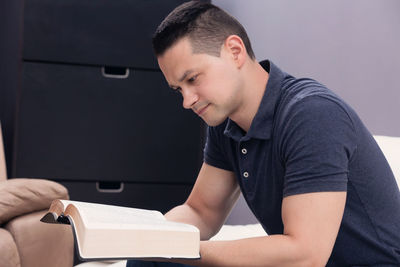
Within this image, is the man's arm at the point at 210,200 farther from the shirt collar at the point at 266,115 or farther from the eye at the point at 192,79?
the eye at the point at 192,79

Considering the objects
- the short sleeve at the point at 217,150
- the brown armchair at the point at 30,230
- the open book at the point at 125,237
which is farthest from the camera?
the brown armchair at the point at 30,230

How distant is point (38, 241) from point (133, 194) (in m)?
0.88

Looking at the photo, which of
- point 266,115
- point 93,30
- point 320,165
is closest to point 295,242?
point 320,165

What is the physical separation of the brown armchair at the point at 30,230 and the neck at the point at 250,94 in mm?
559

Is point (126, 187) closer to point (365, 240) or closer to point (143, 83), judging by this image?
point (143, 83)

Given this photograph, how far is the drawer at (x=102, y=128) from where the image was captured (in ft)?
7.11

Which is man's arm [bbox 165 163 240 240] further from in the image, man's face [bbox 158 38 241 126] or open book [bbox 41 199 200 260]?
open book [bbox 41 199 200 260]

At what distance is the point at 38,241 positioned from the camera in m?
1.38

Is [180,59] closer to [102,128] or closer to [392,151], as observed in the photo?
[392,151]

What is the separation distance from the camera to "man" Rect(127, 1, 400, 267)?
91 cm

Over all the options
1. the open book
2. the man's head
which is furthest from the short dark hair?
the open book

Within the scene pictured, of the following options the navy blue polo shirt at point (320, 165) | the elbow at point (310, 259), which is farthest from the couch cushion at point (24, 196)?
the elbow at point (310, 259)

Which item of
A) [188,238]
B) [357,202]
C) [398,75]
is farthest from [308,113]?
[398,75]

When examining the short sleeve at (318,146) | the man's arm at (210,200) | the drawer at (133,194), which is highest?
the short sleeve at (318,146)
